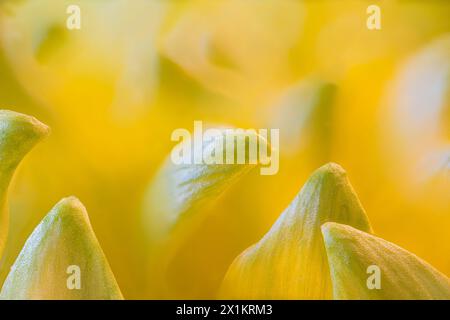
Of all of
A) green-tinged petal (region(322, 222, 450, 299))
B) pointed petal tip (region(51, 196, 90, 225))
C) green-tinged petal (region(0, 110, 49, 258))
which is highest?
green-tinged petal (region(0, 110, 49, 258))

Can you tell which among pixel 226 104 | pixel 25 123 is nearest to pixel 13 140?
pixel 25 123

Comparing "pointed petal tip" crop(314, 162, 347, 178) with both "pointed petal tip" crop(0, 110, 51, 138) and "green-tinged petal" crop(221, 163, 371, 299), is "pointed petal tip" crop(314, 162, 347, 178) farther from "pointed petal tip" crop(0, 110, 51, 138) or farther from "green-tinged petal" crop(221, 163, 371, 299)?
"pointed petal tip" crop(0, 110, 51, 138)

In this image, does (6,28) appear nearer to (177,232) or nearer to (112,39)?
(112,39)

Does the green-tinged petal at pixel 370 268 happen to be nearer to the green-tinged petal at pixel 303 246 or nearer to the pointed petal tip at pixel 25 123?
the green-tinged petal at pixel 303 246

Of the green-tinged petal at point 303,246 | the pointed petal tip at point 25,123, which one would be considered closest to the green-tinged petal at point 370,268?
the green-tinged petal at point 303,246

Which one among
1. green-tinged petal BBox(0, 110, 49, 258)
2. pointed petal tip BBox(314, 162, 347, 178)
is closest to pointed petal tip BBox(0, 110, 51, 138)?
green-tinged petal BBox(0, 110, 49, 258)
